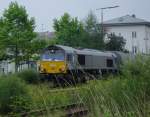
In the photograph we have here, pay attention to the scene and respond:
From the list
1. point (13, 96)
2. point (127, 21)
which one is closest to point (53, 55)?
point (13, 96)

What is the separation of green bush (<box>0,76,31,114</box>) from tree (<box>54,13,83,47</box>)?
36.3 m

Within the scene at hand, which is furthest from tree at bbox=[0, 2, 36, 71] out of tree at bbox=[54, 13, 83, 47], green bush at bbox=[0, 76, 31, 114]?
green bush at bbox=[0, 76, 31, 114]

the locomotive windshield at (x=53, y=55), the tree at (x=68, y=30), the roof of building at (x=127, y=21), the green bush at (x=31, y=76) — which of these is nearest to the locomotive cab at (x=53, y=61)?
the locomotive windshield at (x=53, y=55)

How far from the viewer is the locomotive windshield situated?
30.5m

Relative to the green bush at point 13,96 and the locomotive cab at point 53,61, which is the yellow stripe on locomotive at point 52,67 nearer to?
the locomotive cab at point 53,61

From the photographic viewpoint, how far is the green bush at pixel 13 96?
1218 cm

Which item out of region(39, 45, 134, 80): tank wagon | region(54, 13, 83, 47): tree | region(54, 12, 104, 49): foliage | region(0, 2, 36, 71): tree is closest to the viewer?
region(39, 45, 134, 80): tank wagon

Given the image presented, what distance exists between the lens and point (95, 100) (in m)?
4.65

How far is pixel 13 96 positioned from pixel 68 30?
1568 inches

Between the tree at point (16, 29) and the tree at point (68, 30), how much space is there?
250 inches

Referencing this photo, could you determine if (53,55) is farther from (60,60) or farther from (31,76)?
(31,76)

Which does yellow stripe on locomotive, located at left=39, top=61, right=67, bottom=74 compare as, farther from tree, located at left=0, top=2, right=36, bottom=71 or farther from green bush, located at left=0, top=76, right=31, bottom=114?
green bush, located at left=0, top=76, right=31, bottom=114

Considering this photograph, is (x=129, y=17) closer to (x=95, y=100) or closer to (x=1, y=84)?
(x=1, y=84)

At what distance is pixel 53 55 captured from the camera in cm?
3084
